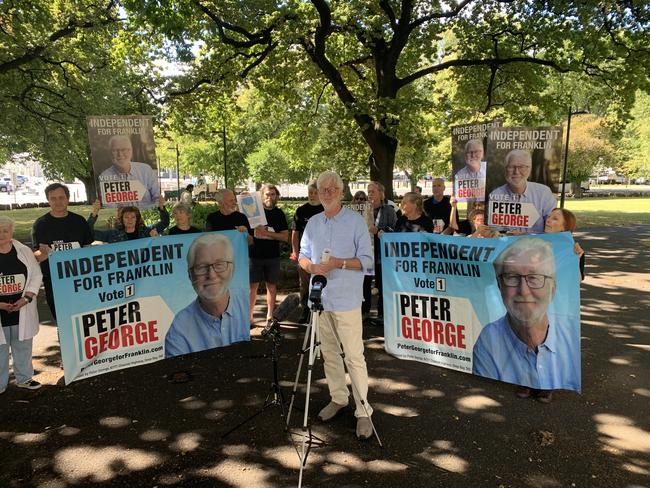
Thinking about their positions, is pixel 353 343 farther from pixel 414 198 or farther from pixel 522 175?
pixel 522 175

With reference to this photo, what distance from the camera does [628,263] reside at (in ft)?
39.8

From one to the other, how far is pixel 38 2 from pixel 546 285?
1447cm

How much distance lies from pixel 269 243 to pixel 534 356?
3.84 metres

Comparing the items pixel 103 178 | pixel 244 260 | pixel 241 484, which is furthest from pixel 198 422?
pixel 103 178

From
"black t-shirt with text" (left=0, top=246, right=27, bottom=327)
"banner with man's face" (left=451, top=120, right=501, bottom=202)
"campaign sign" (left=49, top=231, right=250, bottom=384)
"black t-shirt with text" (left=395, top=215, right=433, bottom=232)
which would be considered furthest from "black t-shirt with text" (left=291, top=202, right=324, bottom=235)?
"black t-shirt with text" (left=0, top=246, right=27, bottom=327)

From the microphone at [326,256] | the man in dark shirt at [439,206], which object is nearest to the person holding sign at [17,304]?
the microphone at [326,256]

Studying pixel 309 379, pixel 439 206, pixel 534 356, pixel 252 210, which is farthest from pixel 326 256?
pixel 439 206

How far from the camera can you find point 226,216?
6.38 metres

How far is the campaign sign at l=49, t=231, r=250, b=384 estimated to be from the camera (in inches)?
192

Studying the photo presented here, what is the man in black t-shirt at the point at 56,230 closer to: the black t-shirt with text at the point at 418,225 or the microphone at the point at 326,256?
the microphone at the point at 326,256

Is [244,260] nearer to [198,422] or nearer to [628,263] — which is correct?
[198,422]

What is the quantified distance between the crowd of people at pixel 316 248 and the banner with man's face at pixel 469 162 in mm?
242

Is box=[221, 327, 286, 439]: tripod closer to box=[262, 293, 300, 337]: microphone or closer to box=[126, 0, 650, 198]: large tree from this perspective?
box=[262, 293, 300, 337]: microphone

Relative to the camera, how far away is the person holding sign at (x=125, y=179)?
19.7 feet
